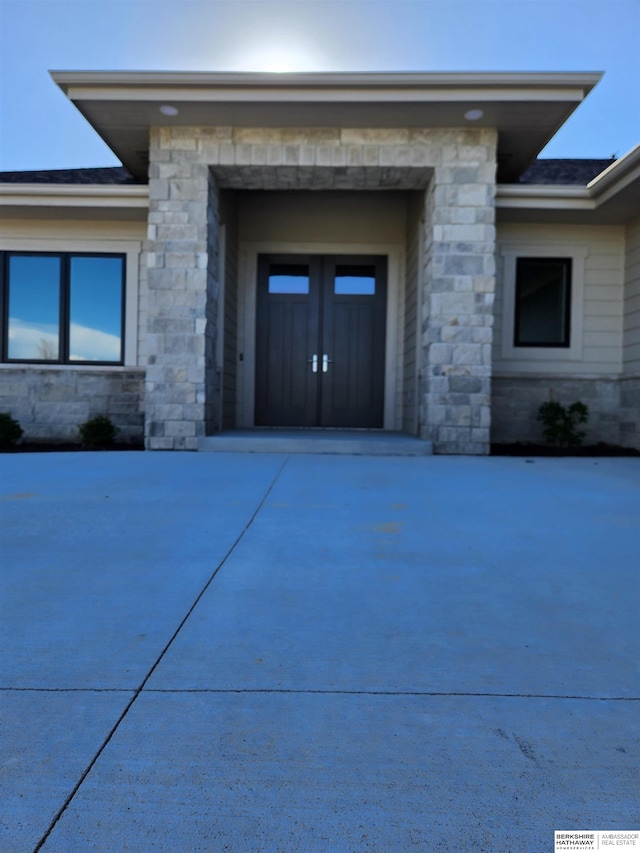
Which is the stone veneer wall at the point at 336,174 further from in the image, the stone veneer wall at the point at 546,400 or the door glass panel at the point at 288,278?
the door glass panel at the point at 288,278

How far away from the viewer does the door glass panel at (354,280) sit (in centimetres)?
785

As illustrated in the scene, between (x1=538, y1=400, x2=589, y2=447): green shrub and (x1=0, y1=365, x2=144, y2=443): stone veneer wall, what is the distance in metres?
5.29

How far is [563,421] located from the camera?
6.62 metres

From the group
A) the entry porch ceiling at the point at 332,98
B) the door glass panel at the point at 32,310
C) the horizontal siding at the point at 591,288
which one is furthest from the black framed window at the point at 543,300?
the door glass panel at the point at 32,310

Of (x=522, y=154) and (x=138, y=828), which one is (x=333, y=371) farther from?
(x=138, y=828)

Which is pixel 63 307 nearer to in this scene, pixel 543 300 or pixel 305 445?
pixel 305 445

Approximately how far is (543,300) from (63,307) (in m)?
6.48

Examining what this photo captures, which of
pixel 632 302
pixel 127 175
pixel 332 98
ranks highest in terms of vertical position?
pixel 127 175

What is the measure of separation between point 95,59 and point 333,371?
6138 millimetres

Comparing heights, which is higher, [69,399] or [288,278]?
[288,278]

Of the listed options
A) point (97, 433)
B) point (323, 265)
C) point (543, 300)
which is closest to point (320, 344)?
point (323, 265)

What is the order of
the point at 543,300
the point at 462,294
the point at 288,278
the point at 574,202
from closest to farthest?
the point at 462,294 → the point at 574,202 → the point at 543,300 → the point at 288,278

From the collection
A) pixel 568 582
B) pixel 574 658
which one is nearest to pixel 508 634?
pixel 574 658

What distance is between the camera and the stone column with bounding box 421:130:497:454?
5527 mm
